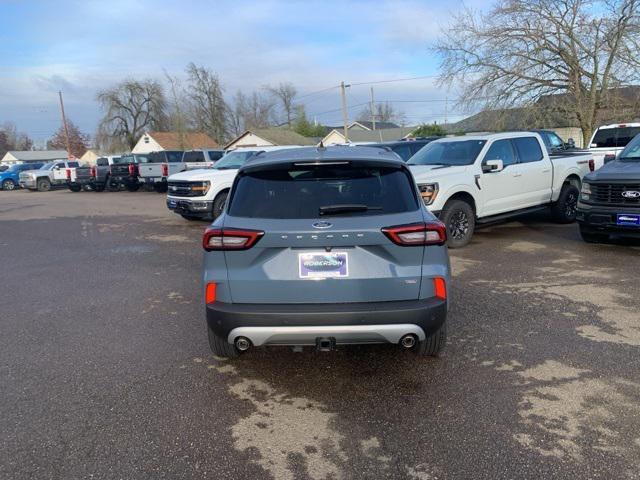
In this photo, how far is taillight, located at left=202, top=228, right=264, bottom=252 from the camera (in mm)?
3520

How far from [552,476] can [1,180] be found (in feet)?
135

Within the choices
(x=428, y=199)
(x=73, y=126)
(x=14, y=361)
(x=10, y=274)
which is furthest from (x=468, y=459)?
(x=73, y=126)

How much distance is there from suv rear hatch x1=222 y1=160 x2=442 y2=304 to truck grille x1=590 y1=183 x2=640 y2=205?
17.6 ft

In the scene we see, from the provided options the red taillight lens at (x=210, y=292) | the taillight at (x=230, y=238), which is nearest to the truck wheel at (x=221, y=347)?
the red taillight lens at (x=210, y=292)

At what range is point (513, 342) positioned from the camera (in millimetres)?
4574

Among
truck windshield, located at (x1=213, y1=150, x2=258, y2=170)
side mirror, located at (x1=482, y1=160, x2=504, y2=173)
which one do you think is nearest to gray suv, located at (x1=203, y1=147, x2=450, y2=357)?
side mirror, located at (x1=482, y1=160, x2=504, y2=173)

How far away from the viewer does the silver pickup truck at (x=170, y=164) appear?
21859mm

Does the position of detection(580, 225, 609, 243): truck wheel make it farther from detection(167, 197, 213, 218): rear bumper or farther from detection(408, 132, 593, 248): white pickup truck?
detection(167, 197, 213, 218): rear bumper

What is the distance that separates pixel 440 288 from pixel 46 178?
34516 millimetres

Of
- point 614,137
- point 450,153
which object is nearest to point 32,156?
point 614,137

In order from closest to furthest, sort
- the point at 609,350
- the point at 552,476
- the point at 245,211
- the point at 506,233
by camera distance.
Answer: the point at 552,476 < the point at 245,211 < the point at 609,350 < the point at 506,233

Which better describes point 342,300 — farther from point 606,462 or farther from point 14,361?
point 14,361

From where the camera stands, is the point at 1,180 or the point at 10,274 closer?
the point at 10,274

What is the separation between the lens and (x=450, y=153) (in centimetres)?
957
